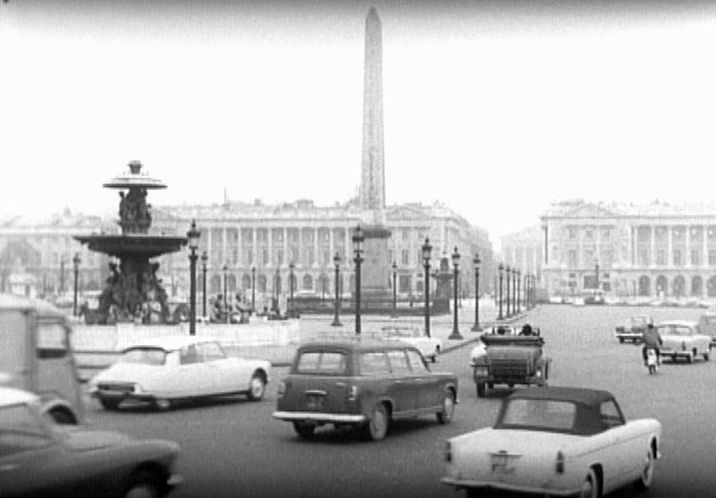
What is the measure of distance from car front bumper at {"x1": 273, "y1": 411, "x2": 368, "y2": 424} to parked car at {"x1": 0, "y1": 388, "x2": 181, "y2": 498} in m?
4.78

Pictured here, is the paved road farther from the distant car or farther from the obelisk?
the obelisk

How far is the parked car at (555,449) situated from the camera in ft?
29.6

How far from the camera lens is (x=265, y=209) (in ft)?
351

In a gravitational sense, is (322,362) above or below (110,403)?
above

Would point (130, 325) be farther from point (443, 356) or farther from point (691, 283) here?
point (691, 283)

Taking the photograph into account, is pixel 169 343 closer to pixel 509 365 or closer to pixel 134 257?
pixel 509 365

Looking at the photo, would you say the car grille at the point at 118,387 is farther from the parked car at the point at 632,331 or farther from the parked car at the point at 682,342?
the parked car at the point at 632,331

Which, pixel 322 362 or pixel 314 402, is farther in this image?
pixel 322 362

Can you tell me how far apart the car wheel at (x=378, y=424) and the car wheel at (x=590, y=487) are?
174 inches

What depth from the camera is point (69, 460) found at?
7.55 m

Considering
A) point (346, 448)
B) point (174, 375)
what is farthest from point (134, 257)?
point (346, 448)

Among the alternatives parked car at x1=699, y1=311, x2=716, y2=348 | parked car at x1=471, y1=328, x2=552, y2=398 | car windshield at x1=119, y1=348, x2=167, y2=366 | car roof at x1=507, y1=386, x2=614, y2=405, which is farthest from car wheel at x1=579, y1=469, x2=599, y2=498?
parked car at x1=699, y1=311, x2=716, y2=348

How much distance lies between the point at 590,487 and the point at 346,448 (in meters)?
4.06

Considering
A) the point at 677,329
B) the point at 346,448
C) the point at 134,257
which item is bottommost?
the point at 346,448
